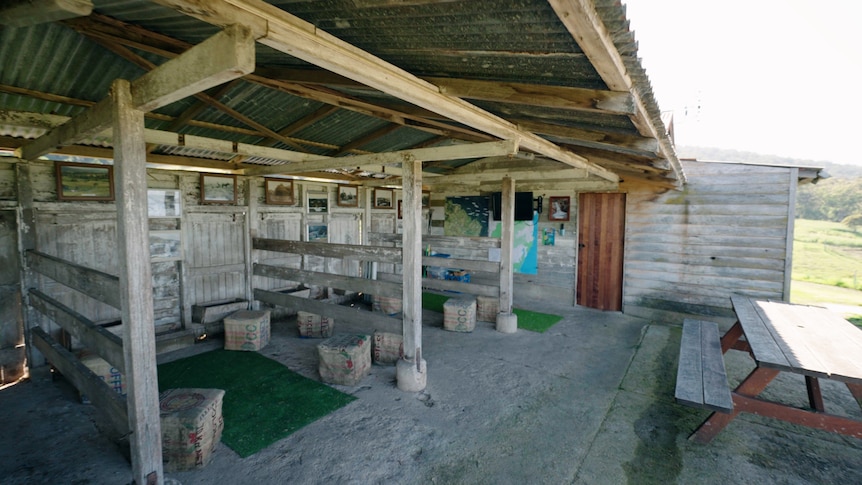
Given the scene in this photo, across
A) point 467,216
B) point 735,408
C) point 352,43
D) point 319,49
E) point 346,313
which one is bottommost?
point 735,408

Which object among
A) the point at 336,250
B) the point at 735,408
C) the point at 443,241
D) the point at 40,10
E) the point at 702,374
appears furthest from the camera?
the point at 443,241

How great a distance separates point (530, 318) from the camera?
23.9 feet

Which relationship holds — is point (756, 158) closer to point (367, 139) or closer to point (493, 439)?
point (367, 139)

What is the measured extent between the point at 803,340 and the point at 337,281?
489 cm

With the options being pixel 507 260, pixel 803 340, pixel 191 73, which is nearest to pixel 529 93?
pixel 191 73

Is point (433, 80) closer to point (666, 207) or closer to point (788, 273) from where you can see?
point (666, 207)

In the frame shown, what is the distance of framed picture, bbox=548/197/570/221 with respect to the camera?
8258 millimetres

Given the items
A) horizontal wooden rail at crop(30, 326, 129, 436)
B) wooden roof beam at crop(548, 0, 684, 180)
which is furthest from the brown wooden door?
horizontal wooden rail at crop(30, 326, 129, 436)

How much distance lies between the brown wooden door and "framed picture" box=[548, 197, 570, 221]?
0.90 feet

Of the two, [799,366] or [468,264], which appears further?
[468,264]

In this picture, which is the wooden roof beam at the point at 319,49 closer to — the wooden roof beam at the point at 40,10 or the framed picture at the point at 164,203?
the wooden roof beam at the point at 40,10

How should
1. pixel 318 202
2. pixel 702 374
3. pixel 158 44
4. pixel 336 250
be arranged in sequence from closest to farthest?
pixel 158 44 → pixel 702 374 → pixel 336 250 → pixel 318 202

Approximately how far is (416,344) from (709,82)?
7697 cm

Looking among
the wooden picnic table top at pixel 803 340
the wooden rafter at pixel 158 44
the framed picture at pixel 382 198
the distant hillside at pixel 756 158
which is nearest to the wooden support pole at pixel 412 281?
the wooden rafter at pixel 158 44
